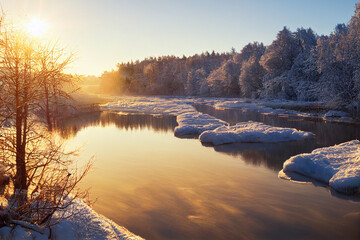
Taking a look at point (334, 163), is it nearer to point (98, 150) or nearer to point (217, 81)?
point (98, 150)

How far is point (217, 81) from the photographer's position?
3629 inches

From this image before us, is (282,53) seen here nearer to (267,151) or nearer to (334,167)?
(267,151)

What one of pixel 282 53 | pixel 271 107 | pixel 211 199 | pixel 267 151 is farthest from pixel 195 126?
pixel 282 53

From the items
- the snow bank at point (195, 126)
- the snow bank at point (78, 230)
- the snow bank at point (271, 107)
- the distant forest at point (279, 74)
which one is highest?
the distant forest at point (279, 74)

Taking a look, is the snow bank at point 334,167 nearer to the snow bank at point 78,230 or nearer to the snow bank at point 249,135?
the snow bank at point 249,135

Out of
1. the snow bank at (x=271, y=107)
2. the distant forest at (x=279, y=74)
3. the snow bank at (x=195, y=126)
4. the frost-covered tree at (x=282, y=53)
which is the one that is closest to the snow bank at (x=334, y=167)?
the snow bank at (x=195, y=126)

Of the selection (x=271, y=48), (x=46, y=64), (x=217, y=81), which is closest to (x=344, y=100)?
(x=271, y=48)

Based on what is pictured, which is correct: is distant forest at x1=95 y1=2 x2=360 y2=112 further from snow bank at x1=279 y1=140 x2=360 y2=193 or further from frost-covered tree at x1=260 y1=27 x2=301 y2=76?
snow bank at x1=279 y1=140 x2=360 y2=193

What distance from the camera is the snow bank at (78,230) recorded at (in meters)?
6.02

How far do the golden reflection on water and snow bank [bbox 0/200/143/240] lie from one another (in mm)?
1759

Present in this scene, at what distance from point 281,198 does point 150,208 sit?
551 centimetres

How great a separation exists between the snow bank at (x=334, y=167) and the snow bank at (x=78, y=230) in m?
9.11

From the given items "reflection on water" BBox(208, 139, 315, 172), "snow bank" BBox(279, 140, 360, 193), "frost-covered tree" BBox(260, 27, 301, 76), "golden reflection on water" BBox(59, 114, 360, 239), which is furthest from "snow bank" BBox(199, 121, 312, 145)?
"frost-covered tree" BBox(260, 27, 301, 76)

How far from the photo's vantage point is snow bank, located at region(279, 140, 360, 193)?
39.2ft
